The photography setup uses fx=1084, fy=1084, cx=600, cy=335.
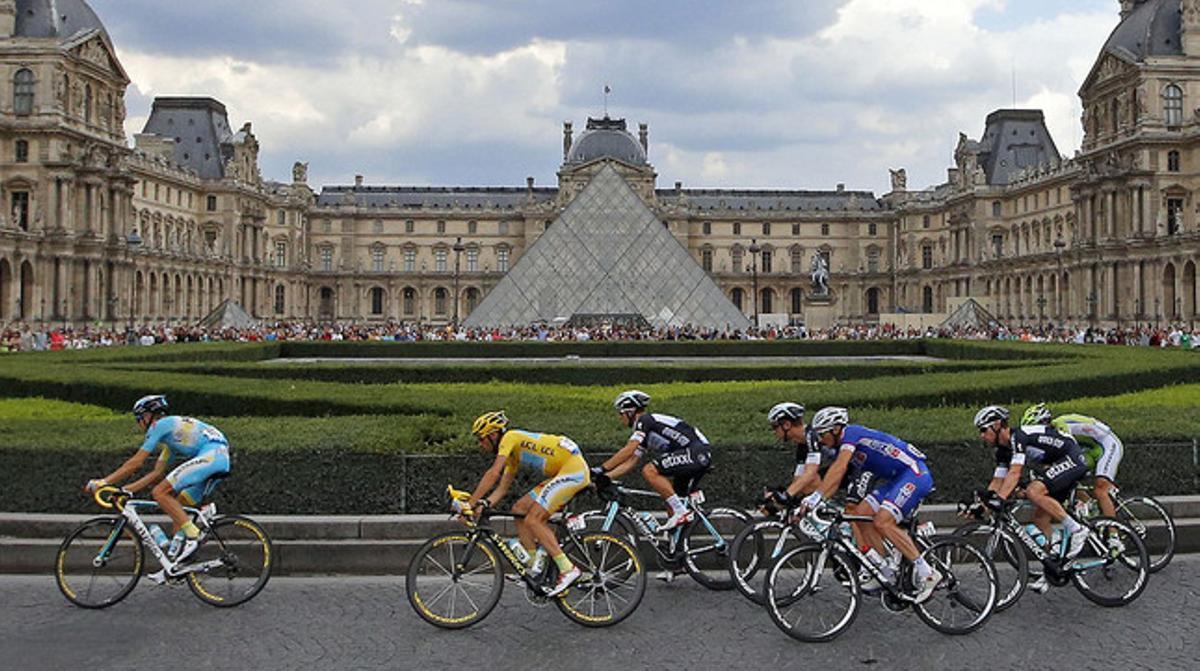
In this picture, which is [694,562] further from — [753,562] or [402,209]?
[402,209]

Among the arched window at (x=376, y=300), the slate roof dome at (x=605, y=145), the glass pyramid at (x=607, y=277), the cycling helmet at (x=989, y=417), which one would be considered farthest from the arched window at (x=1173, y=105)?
the arched window at (x=376, y=300)

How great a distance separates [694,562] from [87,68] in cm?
5060

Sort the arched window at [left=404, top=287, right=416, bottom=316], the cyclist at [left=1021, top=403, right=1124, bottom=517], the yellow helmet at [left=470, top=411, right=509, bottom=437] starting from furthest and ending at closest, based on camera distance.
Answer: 1. the arched window at [left=404, top=287, right=416, bottom=316]
2. the cyclist at [left=1021, top=403, right=1124, bottom=517]
3. the yellow helmet at [left=470, top=411, right=509, bottom=437]

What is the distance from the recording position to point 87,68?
4981 centimetres

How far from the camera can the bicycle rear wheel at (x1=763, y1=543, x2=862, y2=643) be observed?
6.42 meters

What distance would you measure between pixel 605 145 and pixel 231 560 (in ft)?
273

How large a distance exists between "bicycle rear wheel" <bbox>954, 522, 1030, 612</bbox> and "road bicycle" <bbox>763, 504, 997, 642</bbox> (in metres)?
0.23

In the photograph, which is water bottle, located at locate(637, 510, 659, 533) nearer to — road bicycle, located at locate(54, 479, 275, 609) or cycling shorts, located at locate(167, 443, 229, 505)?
road bicycle, located at locate(54, 479, 275, 609)

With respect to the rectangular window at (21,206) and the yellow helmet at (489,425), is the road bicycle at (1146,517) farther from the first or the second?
the rectangular window at (21,206)

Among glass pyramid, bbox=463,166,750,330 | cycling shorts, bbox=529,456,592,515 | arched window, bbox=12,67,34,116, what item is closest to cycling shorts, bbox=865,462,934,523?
cycling shorts, bbox=529,456,592,515

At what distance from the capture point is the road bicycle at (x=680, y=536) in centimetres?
740

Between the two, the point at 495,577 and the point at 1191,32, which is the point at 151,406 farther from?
the point at 1191,32

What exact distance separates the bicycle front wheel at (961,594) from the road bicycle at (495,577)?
1.77 meters

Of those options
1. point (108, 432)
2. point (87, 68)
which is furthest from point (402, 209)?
point (108, 432)
